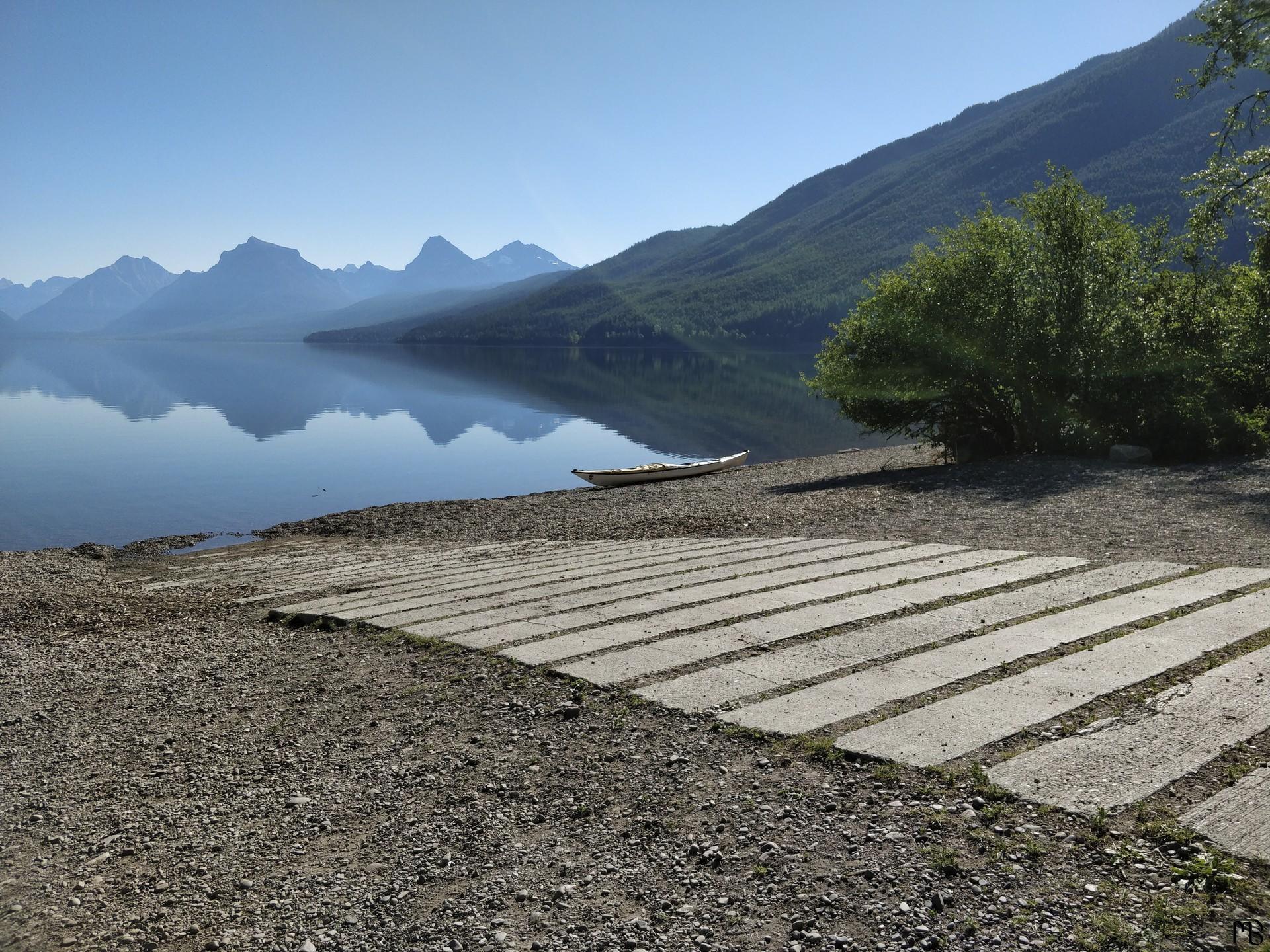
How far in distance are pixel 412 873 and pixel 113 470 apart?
38.1 m

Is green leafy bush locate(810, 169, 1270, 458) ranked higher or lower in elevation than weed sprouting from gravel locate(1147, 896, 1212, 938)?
higher

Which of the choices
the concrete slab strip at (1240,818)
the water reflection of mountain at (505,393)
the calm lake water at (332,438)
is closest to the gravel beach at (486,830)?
the concrete slab strip at (1240,818)

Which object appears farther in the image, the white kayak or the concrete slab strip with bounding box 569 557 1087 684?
the white kayak

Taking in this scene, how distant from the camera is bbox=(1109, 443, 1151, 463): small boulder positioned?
57.6 feet

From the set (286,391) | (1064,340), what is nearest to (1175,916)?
(1064,340)

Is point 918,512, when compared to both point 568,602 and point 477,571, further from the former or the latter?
point 568,602

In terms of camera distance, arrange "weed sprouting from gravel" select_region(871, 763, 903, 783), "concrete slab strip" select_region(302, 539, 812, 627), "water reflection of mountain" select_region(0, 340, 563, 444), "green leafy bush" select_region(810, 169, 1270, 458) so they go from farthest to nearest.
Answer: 1. "water reflection of mountain" select_region(0, 340, 563, 444)
2. "green leafy bush" select_region(810, 169, 1270, 458)
3. "concrete slab strip" select_region(302, 539, 812, 627)
4. "weed sprouting from gravel" select_region(871, 763, 903, 783)

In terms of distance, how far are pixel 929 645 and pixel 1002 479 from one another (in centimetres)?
1130

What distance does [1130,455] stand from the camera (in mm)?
17625

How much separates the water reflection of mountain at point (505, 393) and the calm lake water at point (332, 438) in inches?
12.3

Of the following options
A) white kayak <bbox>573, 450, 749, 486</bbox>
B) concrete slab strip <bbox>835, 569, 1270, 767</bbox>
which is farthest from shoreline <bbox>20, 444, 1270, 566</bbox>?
concrete slab strip <bbox>835, 569, 1270, 767</bbox>

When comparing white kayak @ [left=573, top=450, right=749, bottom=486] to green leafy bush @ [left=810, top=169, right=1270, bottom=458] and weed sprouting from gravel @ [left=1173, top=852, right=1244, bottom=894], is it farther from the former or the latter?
weed sprouting from gravel @ [left=1173, top=852, right=1244, bottom=894]

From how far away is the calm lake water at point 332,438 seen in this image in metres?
29.7

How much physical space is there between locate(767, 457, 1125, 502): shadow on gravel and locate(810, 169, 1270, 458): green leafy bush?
1.92 m
